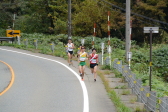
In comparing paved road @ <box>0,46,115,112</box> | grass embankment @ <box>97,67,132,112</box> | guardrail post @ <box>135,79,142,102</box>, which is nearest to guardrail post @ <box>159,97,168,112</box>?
grass embankment @ <box>97,67,132,112</box>

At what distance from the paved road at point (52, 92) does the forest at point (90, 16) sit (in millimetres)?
12160

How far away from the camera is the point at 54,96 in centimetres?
1313

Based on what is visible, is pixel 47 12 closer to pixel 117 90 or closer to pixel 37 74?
pixel 37 74

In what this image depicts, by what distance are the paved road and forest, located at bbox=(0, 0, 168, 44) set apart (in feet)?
39.9

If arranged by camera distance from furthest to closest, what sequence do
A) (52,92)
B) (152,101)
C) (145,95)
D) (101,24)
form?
(101,24)
(52,92)
(145,95)
(152,101)

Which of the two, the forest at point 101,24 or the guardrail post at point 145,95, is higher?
the forest at point 101,24

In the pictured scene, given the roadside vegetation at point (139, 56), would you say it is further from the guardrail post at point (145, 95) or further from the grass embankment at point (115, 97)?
the guardrail post at point (145, 95)

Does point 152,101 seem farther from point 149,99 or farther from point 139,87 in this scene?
point 139,87

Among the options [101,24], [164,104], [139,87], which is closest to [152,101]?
[164,104]

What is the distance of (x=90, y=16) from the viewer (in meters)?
39.3

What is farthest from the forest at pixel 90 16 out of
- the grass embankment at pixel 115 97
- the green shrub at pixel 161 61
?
the grass embankment at pixel 115 97

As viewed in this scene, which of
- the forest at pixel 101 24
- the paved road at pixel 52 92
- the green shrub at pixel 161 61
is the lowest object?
the paved road at pixel 52 92

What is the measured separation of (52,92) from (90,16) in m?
26.1

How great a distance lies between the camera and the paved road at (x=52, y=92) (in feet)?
37.0
